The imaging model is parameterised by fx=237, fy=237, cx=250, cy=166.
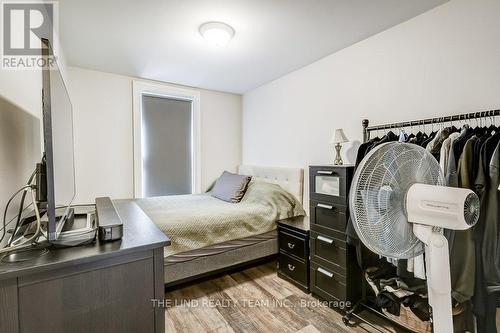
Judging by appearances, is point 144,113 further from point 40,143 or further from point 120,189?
point 40,143

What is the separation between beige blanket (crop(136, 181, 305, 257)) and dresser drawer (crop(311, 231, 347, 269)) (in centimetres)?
57

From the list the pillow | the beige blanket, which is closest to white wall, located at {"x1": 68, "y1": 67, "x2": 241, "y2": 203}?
the beige blanket

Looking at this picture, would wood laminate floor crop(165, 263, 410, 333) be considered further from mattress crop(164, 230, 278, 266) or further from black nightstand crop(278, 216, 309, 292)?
mattress crop(164, 230, 278, 266)

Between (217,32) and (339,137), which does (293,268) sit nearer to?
(339,137)

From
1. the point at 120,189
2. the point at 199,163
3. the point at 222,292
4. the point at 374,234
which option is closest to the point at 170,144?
the point at 199,163

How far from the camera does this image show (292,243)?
7.65 ft

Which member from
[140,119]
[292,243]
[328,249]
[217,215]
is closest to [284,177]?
[292,243]

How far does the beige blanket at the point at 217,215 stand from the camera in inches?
81.1

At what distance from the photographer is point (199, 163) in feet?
12.3

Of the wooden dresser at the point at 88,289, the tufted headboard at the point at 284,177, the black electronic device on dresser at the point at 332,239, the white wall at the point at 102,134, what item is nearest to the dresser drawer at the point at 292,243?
the black electronic device on dresser at the point at 332,239

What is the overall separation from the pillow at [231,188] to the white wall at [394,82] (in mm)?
587

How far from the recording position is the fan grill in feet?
2.98

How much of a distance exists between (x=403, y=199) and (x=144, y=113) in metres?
3.38

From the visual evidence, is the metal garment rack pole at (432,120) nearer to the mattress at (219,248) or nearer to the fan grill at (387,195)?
the fan grill at (387,195)
